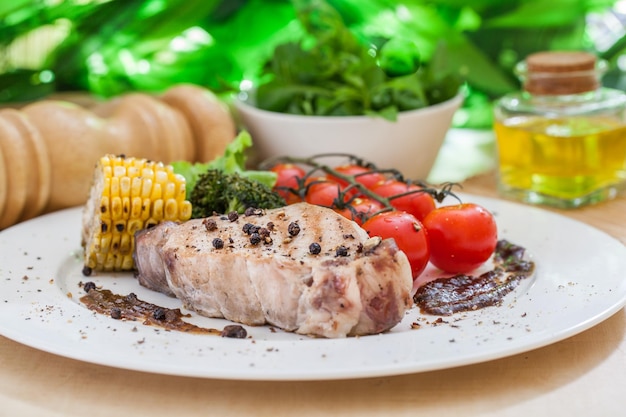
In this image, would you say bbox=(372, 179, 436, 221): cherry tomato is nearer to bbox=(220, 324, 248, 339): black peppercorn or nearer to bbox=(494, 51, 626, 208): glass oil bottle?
bbox=(494, 51, 626, 208): glass oil bottle

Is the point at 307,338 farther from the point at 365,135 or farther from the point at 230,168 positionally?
the point at 365,135

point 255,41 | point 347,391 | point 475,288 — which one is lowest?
point 475,288

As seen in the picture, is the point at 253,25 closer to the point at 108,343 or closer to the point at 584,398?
the point at 108,343

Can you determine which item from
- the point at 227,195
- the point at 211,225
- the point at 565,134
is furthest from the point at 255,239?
the point at 565,134


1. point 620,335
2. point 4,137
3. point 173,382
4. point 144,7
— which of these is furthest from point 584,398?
point 144,7

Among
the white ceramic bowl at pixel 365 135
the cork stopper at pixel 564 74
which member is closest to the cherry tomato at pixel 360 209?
the white ceramic bowl at pixel 365 135
